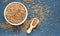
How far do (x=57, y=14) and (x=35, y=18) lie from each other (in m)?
0.21

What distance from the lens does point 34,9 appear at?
1.43 m

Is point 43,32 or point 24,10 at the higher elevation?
point 24,10

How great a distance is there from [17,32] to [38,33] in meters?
0.18

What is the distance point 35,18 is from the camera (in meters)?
1.39

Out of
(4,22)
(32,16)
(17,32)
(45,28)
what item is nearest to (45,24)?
(45,28)

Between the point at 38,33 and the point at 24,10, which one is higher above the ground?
the point at 24,10

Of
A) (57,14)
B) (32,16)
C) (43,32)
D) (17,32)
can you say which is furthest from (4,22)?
(57,14)

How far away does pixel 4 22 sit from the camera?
1.39 m

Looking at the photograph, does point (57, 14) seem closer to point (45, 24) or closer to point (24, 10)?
point (45, 24)

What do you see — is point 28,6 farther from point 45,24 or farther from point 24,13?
point 45,24

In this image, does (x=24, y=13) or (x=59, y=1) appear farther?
(x=59, y=1)

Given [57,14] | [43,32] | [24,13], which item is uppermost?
[24,13]

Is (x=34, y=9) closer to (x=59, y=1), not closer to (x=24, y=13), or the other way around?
(x=24, y=13)

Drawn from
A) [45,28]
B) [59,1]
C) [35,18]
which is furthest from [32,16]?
[59,1]
